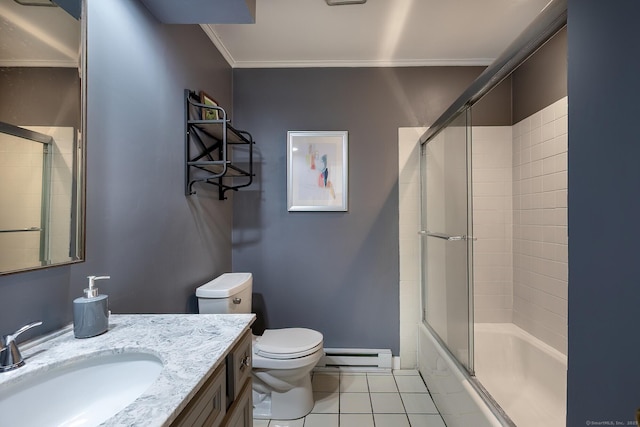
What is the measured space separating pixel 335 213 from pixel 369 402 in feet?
4.26

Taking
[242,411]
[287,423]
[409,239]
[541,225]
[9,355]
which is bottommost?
[287,423]

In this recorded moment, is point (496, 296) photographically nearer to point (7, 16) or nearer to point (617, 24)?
point (617, 24)

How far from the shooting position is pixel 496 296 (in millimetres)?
2178

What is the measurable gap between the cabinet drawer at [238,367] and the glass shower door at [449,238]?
115cm

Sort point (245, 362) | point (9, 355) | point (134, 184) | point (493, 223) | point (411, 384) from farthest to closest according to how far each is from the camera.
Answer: point (493, 223), point (411, 384), point (134, 184), point (245, 362), point (9, 355)

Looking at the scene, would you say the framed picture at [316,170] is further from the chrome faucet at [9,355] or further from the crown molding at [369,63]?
the chrome faucet at [9,355]

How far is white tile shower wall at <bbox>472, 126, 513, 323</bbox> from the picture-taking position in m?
2.16

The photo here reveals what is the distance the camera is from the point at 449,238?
1.71 metres

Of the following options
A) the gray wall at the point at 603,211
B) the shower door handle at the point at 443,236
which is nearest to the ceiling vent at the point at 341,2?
the gray wall at the point at 603,211

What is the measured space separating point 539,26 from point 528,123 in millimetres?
1374

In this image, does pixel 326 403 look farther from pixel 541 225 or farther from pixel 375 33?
pixel 375 33

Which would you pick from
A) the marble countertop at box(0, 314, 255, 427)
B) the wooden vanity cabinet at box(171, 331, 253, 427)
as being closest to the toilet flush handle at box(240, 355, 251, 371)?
the wooden vanity cabinet at box(171, 331, 253, 427)

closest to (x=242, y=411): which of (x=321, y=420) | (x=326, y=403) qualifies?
(x=321, y=420)

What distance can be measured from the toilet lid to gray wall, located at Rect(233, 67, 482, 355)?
44 centimetres
